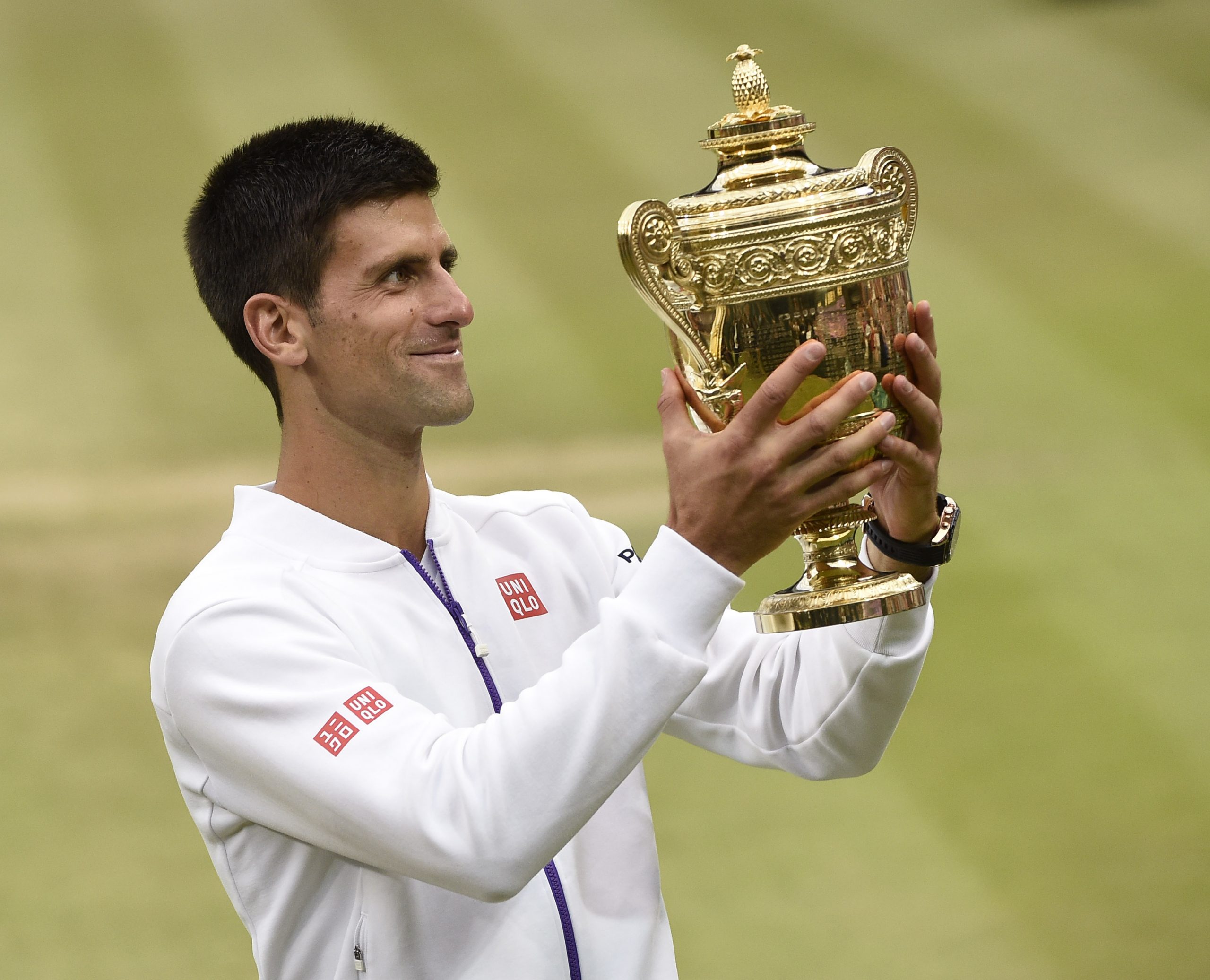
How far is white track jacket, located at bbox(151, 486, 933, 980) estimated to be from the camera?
4.91 feet

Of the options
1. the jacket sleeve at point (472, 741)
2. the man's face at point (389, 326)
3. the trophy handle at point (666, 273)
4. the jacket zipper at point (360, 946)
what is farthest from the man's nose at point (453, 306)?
the jacket zipper at point (360, 946)

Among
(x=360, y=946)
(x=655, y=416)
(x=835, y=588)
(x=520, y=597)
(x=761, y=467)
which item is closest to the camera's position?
(x=761, y=467)

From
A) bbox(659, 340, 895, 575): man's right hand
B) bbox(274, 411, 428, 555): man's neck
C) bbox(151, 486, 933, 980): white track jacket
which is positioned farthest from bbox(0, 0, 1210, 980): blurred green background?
bbox(659, 340, 895, 575): man's right hand

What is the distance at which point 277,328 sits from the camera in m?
1.91

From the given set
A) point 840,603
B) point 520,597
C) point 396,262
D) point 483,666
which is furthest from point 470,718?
point 396,262

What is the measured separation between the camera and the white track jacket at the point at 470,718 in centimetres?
150

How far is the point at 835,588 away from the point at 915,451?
0.20m

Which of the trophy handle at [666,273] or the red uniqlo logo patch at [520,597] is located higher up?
the trophy handle at [666,273]

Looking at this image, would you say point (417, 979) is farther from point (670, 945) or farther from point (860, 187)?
point (860, 187)

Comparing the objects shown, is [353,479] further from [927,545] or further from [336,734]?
[927,545]

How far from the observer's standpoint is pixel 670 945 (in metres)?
1.89

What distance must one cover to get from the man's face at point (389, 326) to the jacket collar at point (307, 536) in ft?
0.42

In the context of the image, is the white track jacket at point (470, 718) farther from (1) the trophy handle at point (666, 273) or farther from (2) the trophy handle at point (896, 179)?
(2) the trophy handle at point (896, 179)

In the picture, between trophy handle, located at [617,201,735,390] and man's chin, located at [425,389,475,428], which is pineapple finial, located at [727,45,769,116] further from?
man's chin, located at [425,389,475,428]
